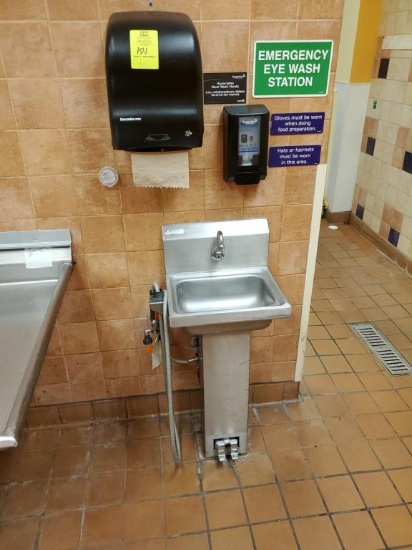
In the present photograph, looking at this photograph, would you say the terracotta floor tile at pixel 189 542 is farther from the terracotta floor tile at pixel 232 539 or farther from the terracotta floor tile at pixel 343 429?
the terracotta floor tile at pixel 343 429

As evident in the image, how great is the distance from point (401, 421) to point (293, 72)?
179 cm

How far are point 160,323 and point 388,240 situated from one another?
2903mm

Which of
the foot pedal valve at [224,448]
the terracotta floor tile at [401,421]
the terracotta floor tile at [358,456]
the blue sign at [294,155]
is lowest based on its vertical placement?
the terracotta floor tile at [358,456]

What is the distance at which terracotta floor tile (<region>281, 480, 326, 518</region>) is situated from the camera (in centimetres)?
181

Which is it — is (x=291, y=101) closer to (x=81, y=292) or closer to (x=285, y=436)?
(x=81, y=292)

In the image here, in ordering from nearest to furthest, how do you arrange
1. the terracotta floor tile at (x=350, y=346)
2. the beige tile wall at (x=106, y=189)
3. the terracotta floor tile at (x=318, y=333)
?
the beige tile wall at (x=106, y=189) < the terracotta floor tile at (x=350, y=346) < the terracotta floor tile at (x=318, y=333)

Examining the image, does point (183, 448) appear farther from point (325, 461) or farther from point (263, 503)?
point (325, 461)

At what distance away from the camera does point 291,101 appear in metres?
1.71

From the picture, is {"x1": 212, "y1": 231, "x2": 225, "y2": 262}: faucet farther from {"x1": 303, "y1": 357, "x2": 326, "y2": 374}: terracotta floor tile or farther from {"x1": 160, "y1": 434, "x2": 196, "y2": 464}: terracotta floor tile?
{"x1": 303, "y1": 357, "x2": 326, "y2": 374}: terracotta floor tile

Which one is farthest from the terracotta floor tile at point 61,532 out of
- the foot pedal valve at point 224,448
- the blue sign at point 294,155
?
the blue sign at point 294,155

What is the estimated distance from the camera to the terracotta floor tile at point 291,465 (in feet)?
6.45

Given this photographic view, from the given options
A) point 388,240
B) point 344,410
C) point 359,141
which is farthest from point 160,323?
point 359,141

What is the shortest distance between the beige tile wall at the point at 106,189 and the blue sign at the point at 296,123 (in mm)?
28

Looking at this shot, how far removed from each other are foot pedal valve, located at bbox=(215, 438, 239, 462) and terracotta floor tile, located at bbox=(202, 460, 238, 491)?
0.12ft
